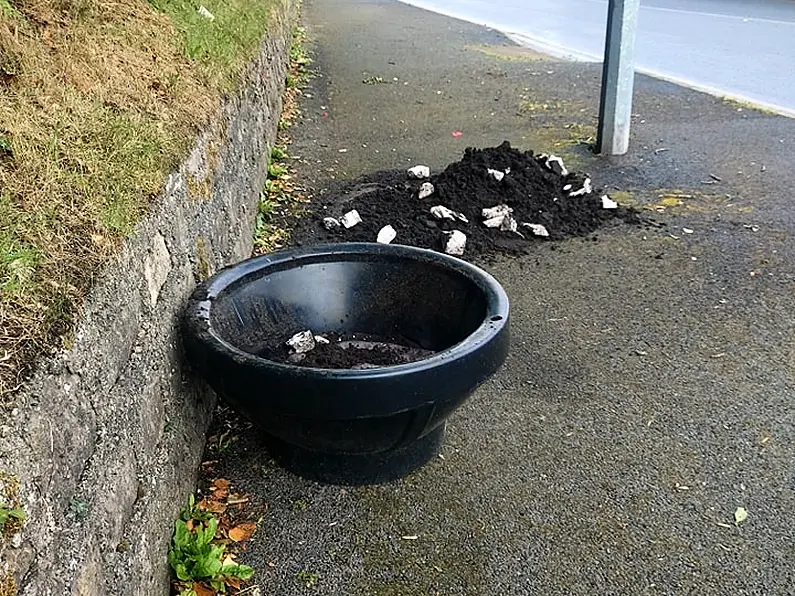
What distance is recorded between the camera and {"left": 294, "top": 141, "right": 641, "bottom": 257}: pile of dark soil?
511cm

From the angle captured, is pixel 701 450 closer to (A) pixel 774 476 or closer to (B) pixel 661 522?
(A) pixel 774 476

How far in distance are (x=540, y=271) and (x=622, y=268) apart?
0.47 m

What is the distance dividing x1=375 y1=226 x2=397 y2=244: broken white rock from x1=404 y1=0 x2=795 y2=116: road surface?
16.1 ft

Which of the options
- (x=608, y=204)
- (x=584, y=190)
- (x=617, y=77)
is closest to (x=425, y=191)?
(x=584, y=190)

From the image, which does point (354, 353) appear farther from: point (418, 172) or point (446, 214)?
point (418, 172)

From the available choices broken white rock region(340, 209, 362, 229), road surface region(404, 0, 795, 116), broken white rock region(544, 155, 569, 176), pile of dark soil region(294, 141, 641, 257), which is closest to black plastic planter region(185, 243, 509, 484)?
pile of dark soil region(294, 141, 641, 257)

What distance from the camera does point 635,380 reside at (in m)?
3.61

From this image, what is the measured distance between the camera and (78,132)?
2.93 metres

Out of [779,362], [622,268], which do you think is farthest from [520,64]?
[779,362]

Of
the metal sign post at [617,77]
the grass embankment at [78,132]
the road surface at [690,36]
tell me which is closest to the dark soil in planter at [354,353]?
the grass embankment at [78,132]

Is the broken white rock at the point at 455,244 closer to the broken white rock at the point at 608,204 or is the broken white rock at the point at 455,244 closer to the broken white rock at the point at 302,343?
the broken white rock at the point at 608,204

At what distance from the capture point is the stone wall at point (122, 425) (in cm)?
168

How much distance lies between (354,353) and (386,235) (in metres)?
1.89

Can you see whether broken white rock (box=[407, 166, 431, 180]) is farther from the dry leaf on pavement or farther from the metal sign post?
A: the dry leaf on pavement
